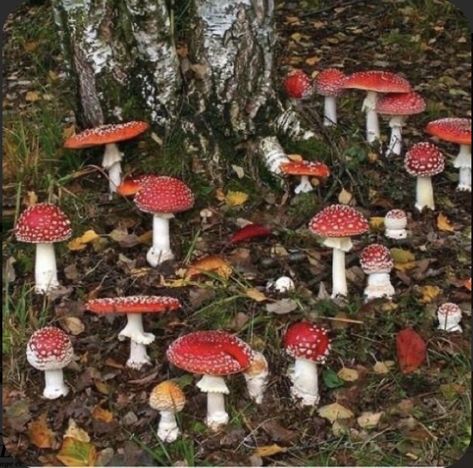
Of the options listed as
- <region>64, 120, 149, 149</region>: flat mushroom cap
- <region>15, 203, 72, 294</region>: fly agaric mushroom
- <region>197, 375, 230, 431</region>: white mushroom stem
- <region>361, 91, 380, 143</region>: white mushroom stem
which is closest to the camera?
<region>197, 375, 230, 431</region>: white mushroom stem

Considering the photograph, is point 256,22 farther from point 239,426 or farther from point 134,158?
point 239,426

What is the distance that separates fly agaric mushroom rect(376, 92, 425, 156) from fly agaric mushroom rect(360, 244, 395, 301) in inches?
39.4

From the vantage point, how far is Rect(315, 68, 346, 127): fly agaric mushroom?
456 centimetres

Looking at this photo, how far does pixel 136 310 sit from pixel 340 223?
85 centimetres

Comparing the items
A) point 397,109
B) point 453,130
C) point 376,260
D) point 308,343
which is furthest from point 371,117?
point 308,343

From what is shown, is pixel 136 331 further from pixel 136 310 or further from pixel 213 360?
pixel 213 360

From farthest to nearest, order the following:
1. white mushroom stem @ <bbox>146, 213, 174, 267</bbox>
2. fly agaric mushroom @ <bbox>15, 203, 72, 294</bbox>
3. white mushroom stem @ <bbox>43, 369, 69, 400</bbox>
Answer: white mushroom stem @ <bbox>146, 213, 174, 267</bbox> → fly agaric mushroom @ <bbox>15, 203, 72, 294</bbox> → white mushroom stem @ <bbox>43, 369, 69, 400</bbox>

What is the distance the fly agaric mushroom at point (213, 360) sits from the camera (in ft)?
9.45

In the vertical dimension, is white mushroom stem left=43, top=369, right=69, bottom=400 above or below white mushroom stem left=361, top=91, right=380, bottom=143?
below

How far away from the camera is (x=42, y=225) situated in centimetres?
344

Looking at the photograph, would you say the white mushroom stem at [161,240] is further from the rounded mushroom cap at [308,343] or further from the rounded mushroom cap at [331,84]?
the rounded mushroom cap at [331,84]

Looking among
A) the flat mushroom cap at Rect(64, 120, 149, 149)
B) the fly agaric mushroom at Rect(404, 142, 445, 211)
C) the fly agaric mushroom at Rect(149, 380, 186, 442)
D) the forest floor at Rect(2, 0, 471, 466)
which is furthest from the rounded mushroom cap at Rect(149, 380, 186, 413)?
the fly agaric mushroom at Rect(404, 142, 445, 211)

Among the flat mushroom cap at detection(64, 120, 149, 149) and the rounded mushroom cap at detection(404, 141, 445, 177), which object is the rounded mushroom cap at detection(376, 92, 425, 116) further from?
the flat mushroom cap at detection(64, 120, 149, 149)

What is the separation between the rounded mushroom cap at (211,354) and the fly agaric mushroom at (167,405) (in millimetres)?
94
